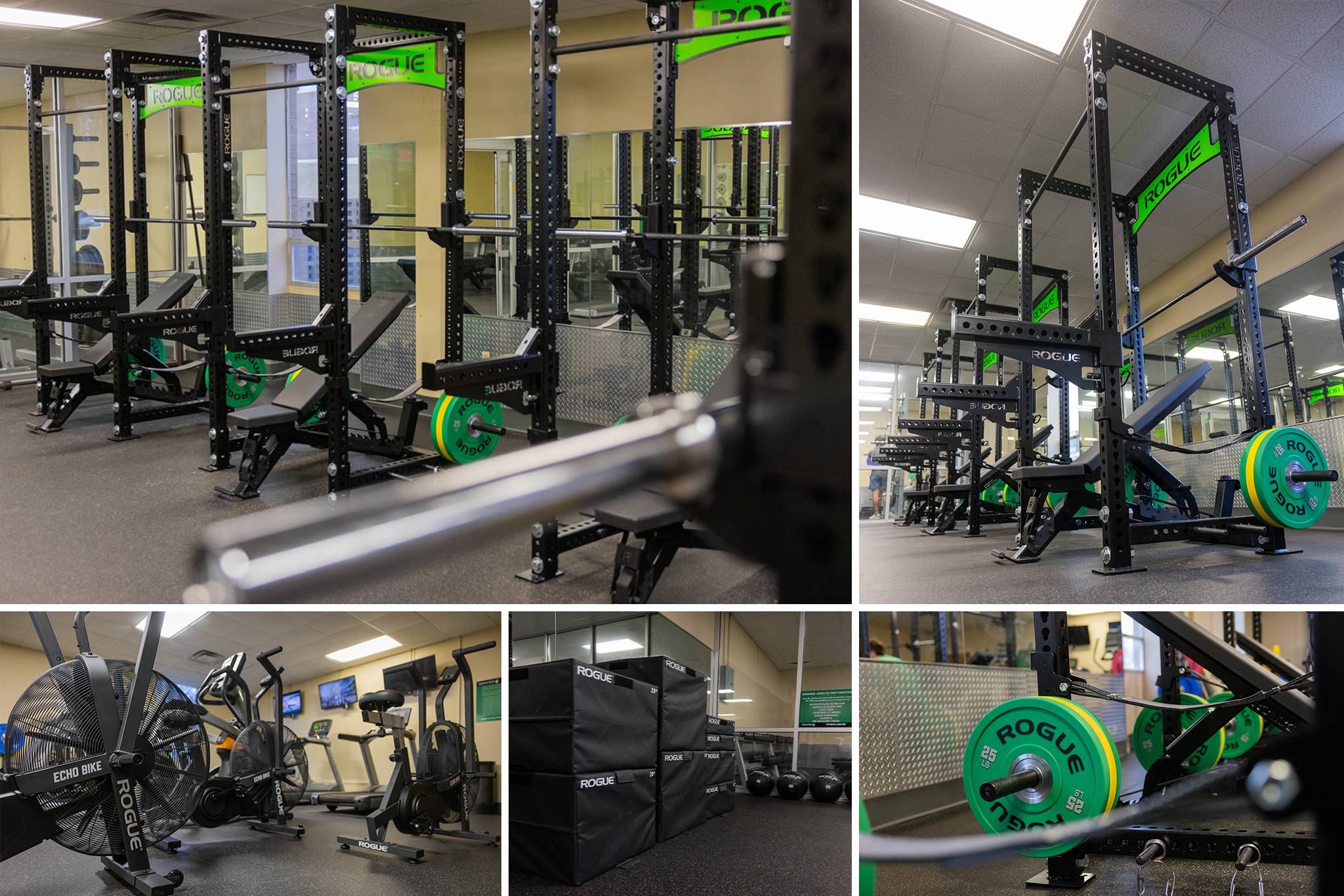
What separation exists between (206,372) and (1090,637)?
6609 millimetres

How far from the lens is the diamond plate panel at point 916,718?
253cm

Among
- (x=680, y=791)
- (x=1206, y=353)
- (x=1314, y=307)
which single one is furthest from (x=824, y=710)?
(x=1206, y=353)

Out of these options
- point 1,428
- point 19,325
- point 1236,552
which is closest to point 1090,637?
point 1236,552

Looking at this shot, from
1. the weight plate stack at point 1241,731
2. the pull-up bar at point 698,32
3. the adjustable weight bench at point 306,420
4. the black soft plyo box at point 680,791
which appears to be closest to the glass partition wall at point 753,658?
the black soft plyo box at point 680,791

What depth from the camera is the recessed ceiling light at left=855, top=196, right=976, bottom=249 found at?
229 inches

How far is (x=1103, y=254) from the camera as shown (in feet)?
10.4

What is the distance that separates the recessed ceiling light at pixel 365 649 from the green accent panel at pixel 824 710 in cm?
217

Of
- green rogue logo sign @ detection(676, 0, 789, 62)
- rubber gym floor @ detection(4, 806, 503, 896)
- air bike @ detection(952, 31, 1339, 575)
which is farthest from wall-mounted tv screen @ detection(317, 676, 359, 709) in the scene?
green rogue logo sign @ detection(676, 0, 789, 62)

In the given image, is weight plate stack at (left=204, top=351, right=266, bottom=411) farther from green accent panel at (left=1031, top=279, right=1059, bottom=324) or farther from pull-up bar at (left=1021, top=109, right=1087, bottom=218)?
green accent panel at (left=1031, top=279, right=1059, bottom=324)

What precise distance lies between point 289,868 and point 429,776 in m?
0.64

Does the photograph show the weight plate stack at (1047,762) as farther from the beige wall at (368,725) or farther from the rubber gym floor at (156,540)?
the beige wall at (368,725)

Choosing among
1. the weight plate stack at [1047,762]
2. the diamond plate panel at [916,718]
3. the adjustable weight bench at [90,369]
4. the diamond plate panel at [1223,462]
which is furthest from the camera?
the adjustable weight bench at [90,369]

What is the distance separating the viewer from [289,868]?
309 centimetres

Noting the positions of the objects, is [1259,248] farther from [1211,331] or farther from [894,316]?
[894,316]
